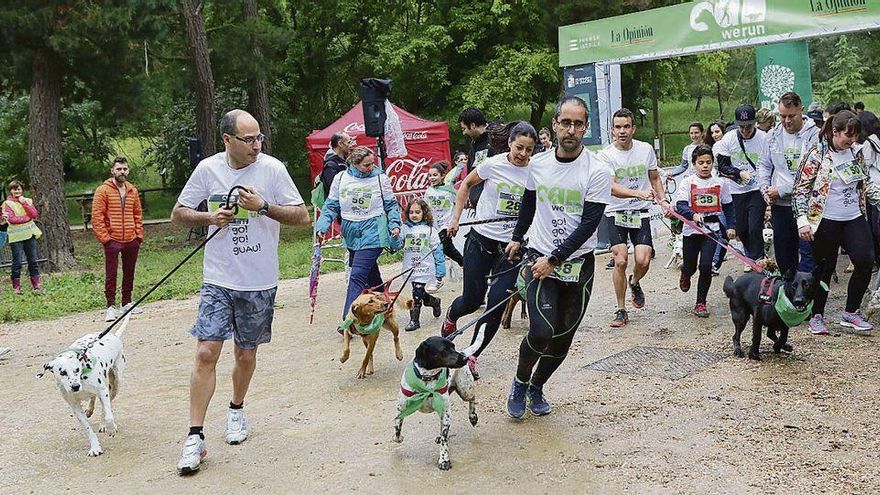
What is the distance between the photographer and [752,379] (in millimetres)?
6027

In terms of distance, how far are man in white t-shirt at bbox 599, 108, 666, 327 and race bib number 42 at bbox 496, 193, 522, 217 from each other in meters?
1.60

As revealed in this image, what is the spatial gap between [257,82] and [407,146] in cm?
535

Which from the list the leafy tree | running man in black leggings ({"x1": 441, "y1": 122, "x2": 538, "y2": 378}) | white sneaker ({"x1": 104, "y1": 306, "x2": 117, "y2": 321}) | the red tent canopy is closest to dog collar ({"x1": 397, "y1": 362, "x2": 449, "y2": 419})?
running man in black leggings ({"x1": 441, "y1": 122, "x2": 538, "y2": 378})

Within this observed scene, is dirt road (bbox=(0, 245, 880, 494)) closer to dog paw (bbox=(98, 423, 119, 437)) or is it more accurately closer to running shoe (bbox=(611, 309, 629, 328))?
dog paw (bbox=(98, 423, 119, 437))

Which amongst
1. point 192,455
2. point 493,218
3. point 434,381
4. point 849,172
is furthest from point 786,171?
point 192,455

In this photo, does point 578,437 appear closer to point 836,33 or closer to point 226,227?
point 226,227

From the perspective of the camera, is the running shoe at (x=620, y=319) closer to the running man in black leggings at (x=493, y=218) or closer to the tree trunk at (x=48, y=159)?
the running man in black leggings at (x=493, y=218)

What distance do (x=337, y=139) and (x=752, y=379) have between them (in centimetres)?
500

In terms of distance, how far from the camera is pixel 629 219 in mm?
7941

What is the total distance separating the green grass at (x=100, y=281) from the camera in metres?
11.8

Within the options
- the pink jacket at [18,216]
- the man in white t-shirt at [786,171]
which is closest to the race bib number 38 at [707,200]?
the man in white t-shirt at [786,171]

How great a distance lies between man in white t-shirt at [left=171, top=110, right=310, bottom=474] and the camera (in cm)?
493

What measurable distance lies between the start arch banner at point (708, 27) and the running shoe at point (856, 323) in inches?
173

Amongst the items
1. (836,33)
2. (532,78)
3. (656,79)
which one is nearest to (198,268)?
(836,33)
